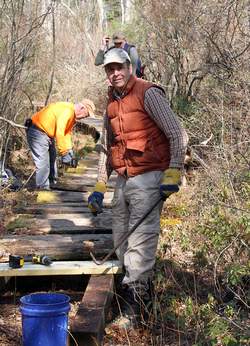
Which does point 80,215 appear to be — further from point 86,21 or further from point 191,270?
point 86,21

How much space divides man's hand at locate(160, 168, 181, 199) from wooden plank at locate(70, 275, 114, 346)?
0.94 m

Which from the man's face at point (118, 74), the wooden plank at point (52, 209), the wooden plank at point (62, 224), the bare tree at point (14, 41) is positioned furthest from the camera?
the bare tree at point (14, 41)

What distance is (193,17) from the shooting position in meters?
11.3

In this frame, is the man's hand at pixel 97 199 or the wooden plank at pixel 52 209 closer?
the man's hand at pixel 97 199

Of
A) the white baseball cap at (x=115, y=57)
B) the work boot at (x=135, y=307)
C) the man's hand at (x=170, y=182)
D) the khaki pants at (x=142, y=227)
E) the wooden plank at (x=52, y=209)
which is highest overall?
the white baseball cap at (x=115, y=57)

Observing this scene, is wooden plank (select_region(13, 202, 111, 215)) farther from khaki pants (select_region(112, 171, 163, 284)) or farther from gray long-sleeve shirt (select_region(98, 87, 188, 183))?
gray long-sleeve shirt (select_region(98, 87, 188, 183))

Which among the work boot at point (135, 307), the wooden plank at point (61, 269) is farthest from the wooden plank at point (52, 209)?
the work boot at point (135, 307)

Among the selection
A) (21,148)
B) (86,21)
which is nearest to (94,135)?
(21,148)

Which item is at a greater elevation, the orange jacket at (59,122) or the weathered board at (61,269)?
the orange jacket at (59,122)

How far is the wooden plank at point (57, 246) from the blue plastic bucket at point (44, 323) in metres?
1.87

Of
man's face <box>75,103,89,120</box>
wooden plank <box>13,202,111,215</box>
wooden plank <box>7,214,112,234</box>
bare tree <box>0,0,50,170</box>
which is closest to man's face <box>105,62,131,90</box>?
wooden plank <box>7,214,112,234</box>

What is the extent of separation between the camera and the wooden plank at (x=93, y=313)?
4.38 m

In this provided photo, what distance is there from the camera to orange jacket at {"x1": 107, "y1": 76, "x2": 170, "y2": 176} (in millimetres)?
5152

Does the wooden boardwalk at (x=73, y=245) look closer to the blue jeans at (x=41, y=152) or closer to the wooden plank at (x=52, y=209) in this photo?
the wooden plank at (x=52, y=209)
